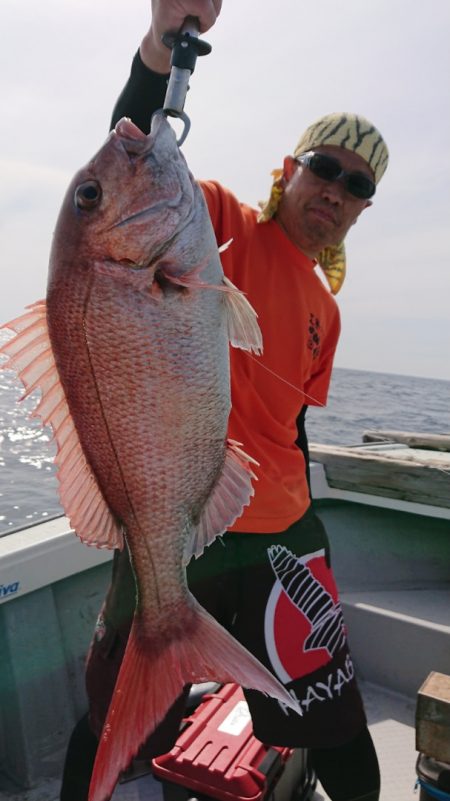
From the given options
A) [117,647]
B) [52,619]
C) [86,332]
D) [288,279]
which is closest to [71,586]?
[52,619]

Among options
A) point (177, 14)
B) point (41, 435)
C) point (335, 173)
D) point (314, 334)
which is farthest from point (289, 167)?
point (41, 435)

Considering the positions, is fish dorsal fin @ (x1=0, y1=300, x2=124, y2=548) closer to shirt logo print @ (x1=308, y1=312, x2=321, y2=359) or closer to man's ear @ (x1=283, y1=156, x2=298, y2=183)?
shirt logo print @ (x1=308, y1=312, x2=321, y2=359)

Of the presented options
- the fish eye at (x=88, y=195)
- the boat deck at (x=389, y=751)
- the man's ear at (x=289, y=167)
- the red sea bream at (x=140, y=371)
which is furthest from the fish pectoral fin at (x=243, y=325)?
the boat deck at (x=389, y=751)

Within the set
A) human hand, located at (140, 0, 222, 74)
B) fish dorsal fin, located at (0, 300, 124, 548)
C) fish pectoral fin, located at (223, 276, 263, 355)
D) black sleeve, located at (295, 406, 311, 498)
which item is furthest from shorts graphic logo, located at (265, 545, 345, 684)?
human hand, located at (140, 0, 222, 74)

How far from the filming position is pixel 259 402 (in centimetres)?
230

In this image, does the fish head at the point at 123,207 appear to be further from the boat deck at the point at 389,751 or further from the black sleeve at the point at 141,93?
the boat deck at the point at 389,751

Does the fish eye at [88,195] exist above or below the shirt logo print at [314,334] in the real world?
above

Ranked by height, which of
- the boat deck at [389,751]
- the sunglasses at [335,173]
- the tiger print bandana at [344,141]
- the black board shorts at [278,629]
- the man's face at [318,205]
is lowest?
the boat deck at [389,751]

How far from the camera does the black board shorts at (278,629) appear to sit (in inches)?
84.1

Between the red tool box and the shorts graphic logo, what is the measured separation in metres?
0.42

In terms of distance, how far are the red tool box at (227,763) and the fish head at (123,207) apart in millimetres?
1857

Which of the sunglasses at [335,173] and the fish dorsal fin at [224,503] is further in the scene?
the sunglasses at [335,173]

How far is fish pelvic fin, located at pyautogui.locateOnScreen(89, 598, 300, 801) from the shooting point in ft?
4.74

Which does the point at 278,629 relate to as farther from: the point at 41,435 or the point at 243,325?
the point at 41,435
